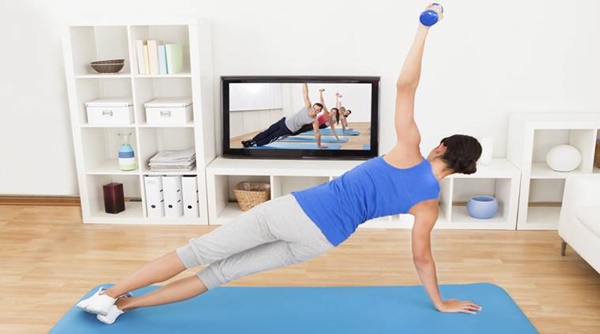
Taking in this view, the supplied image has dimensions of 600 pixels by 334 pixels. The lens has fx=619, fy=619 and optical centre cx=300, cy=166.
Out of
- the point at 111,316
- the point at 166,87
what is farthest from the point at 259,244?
the point at 166,87

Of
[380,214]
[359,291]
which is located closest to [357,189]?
[380,214]

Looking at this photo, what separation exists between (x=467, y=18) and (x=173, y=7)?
1.81m

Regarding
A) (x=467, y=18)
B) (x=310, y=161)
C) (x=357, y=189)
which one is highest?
(x=467, y=18)

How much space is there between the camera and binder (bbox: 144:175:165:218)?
12.5 ft

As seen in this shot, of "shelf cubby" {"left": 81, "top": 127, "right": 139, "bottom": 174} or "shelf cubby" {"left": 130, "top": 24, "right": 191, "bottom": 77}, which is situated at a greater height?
"shelf cubby" {"left": 130, "top": 24, "right": 191, "bottom": 77}

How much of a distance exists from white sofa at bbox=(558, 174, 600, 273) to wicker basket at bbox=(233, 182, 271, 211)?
5.69 feet

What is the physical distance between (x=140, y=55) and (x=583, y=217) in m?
2.56

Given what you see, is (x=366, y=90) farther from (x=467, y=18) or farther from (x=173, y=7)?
(x=173, y=7)

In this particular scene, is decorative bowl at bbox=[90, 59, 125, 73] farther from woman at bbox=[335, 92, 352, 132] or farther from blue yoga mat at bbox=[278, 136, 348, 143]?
woman at bbox=[335, 92, 352, 132]

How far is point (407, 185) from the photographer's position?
7.40 ft

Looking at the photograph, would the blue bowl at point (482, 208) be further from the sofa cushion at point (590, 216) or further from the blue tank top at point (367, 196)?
the blue tank top at point (367, 196)

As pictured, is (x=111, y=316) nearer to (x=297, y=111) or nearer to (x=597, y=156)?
(x=297, y=111)

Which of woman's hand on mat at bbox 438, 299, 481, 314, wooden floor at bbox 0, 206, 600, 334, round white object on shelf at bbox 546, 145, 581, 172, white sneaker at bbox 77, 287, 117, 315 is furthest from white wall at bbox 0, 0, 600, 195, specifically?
white sneaker at bbox 77, 287, 117, 315

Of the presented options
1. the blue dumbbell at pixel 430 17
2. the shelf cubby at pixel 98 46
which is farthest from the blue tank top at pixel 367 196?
the shelf cubby at pixel 98 46
